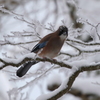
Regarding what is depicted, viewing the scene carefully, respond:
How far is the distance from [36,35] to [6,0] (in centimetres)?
599

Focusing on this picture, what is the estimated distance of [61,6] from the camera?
36.2 ft

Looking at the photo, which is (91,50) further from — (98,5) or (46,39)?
(98,5)

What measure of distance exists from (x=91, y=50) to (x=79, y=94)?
2.78m

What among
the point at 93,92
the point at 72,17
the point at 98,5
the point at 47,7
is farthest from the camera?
the point at 47,7

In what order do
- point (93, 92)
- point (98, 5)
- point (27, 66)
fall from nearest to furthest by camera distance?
1. point (27, 66)
2. point (93, 92)
3. point (98, 5)

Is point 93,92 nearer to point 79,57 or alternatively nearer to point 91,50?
point 79,57

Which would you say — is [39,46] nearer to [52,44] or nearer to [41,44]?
[41,44]

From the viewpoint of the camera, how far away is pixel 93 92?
21.5 ft

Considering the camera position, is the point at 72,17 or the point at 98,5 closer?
the point at 98,5

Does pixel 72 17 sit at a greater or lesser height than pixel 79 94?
greater

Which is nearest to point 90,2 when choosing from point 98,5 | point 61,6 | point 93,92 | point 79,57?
point 98,5

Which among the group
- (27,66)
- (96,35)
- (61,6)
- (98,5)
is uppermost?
(61,6)

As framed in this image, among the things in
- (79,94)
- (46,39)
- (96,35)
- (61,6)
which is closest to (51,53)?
(46,39)

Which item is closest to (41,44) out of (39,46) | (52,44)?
(39,46)
